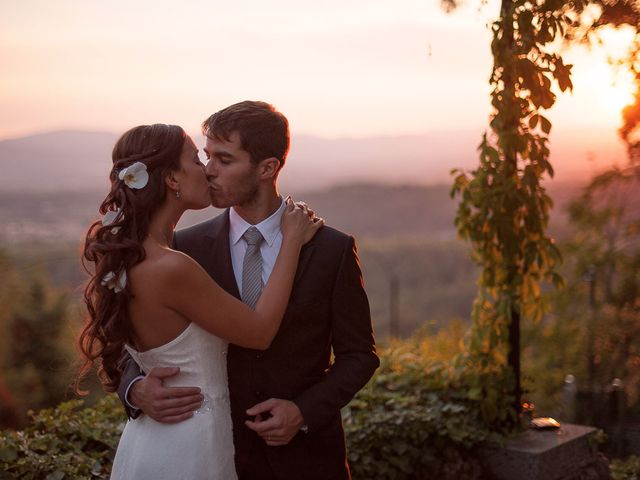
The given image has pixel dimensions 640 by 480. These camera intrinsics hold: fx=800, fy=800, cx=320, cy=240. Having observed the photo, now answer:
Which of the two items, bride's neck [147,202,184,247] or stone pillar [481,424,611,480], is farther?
stone pillar [481,424,611,480]

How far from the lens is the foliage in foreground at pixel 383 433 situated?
379 cm

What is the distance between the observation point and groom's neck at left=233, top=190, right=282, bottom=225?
3.14 meters

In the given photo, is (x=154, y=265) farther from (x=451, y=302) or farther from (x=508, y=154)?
(x=451, y=302)

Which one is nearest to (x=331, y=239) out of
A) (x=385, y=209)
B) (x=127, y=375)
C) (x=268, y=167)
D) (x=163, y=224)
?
(x=268, y=167)

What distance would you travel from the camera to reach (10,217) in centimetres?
4097

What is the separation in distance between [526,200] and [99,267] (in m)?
2.85

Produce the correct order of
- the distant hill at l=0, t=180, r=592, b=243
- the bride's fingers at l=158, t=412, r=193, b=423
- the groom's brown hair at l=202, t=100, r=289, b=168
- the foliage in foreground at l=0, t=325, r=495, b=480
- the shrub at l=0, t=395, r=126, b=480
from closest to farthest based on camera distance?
the bride's fingers at l=158, t=412, r=193, b=423
the groom's brown hair at l=202, t=100, r=289, b=168
the shrub at l=0, t=395, r=126, b=480
the foliage in foreground at l=0, t=325, r=495, b=480
the distant hill at l=0, t=180, r=592, b=243

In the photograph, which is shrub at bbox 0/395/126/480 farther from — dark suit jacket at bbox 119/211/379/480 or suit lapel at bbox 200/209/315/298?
suit lapel at bbox 200/209/315/298

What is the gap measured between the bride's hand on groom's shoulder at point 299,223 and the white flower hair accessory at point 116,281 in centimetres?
66

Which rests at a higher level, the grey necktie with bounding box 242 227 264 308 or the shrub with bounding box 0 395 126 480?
the grey necktie with bounding box 242 227 264 308

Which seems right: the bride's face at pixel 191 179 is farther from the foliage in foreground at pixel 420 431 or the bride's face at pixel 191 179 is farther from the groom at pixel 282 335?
the foliage in foreground at pixel 420 431

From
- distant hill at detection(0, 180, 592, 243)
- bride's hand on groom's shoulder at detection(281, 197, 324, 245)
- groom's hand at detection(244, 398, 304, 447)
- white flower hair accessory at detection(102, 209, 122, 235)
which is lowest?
distant hill at detection(0, 180, 592, 243)


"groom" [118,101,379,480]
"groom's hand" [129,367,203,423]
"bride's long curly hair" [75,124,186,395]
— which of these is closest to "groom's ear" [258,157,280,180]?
"groom" [118,101,379,480]

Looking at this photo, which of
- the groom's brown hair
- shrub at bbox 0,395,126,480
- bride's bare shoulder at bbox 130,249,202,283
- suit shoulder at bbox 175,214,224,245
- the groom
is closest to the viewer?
bride's bare shoulder at bbox 130,249,202,283
